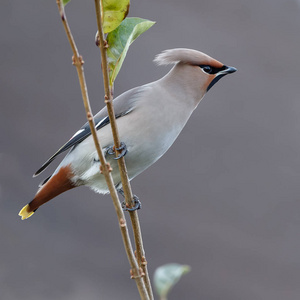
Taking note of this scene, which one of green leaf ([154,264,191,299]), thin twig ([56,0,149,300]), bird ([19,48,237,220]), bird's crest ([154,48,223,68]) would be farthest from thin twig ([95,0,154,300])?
bird's crest ([154,48,223,68])

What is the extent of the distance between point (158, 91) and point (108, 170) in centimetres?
60

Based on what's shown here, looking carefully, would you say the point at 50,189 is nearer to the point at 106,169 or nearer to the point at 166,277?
the point at 106,169

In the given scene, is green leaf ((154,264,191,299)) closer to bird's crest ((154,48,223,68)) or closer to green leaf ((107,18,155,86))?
green leaf ((107,18,155,86))

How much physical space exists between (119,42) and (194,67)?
1.42 feet

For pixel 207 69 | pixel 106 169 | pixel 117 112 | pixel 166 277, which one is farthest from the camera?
pixel 117 112

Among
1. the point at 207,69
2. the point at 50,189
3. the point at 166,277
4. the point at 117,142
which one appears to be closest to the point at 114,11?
the point at 117,142

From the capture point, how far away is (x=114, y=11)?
571 mm

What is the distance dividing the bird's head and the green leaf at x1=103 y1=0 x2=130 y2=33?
416mm

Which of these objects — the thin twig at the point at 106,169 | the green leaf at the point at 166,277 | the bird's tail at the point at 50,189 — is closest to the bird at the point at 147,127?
the bird's tail at the point at 50,189

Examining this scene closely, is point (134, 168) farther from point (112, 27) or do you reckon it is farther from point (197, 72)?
point (112, 27)

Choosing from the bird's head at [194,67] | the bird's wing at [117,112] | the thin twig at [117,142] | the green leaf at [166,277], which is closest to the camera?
the green leaf at [166,277]

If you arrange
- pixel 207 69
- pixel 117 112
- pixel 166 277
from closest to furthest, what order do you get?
1. pixel 166 277
2. pixel 207 69
3. pixel 117 112

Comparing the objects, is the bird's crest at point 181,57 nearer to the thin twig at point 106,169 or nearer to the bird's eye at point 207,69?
the bird's eye at point 207,69

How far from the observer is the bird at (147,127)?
1.01m
